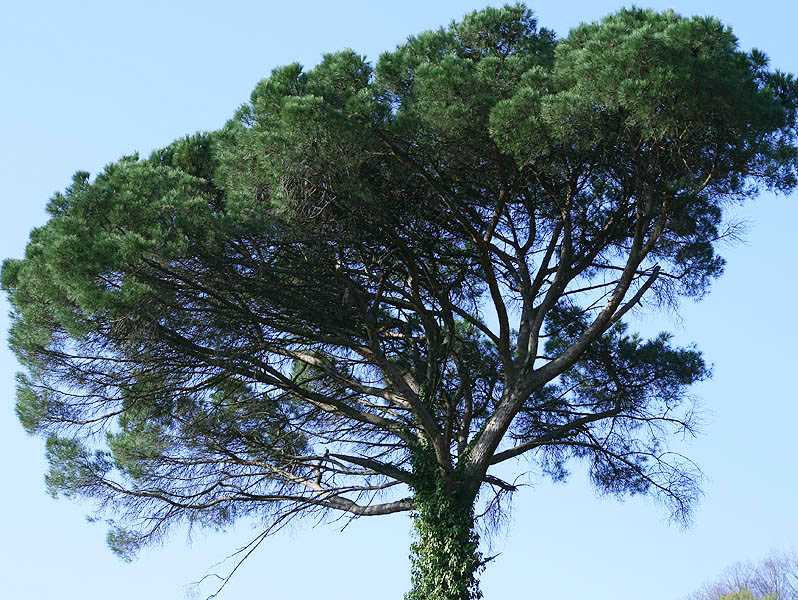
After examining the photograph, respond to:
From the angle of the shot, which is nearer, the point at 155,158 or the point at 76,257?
the point at 76,257

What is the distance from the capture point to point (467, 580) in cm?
870

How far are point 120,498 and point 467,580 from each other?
3970 millimetres

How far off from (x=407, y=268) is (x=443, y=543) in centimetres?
266

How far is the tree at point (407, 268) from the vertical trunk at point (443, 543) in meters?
0.02

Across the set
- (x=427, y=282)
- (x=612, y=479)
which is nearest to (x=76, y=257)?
(x=427, y=282)

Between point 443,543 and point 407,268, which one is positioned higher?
point 407,268

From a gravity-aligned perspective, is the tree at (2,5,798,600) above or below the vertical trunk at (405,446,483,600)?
above

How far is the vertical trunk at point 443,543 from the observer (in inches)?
342

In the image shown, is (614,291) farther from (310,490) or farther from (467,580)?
(310,490)

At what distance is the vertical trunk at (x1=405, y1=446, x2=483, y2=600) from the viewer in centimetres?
870

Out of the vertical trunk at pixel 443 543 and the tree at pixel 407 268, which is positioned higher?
the tree at pixel 407 268

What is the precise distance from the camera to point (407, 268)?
971 centimetres

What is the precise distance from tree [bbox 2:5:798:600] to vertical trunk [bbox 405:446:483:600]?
0.07ft

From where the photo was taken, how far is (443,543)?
8.77 m
